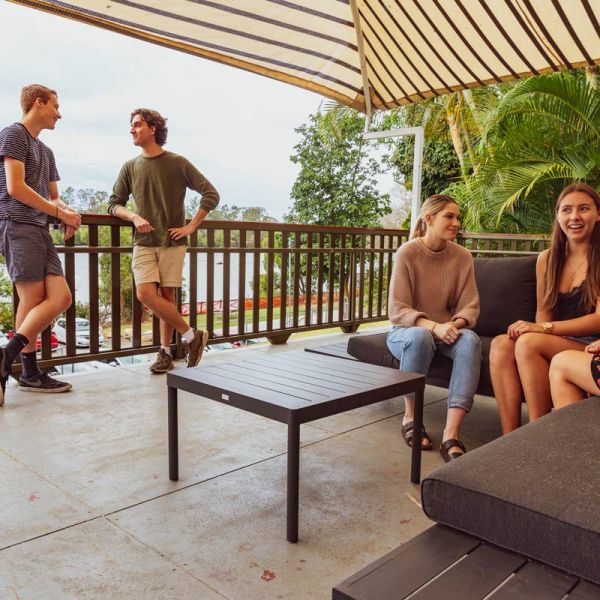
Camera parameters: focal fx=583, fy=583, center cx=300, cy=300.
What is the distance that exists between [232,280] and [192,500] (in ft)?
9.65

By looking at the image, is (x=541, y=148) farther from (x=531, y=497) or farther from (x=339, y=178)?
(x=339, y=178)

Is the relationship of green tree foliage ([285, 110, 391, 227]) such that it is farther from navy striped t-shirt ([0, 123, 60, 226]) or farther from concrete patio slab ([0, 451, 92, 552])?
concrete patio slab ([0, 451, 92, 552])

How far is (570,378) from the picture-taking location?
2.29m

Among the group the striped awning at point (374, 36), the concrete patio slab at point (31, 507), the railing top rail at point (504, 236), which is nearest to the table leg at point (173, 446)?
the concrete patio slab at point (31, 507)

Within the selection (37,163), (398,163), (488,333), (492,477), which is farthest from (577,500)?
(398,163)

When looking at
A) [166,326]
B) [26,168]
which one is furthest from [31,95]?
[166,326]

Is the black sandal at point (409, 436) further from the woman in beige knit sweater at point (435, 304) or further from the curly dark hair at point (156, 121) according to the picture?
the curly dark hair at point (156, 121)

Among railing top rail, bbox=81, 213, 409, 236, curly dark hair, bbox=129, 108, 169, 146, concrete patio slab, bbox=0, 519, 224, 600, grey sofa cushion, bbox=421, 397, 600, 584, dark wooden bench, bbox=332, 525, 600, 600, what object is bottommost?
concrete patio slab, bbox=0, 519, 224, 600

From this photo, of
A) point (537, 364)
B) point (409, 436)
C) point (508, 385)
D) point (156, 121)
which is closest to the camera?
point (537, 364)

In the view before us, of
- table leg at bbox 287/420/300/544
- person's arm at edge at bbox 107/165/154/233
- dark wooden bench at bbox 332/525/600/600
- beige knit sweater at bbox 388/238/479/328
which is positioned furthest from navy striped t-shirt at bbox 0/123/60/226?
dark wooden bench at bbox 332/525/600/600

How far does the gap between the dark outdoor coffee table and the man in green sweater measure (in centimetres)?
168

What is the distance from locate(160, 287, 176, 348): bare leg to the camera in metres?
4.22

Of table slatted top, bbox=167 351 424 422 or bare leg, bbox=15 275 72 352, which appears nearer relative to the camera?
table slatted top, bbox=167 351 424 422

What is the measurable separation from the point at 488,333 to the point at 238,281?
2.29m
